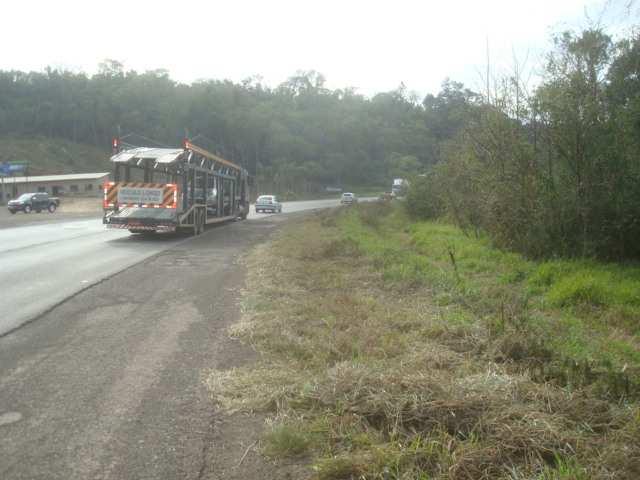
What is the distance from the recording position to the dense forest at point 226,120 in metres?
103

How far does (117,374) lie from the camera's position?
18.2 ft

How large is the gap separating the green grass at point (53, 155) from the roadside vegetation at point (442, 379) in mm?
93665

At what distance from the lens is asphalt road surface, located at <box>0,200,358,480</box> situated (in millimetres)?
3877

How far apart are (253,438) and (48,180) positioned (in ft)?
236

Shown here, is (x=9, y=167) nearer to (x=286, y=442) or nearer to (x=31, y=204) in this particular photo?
(x=31, y=204)

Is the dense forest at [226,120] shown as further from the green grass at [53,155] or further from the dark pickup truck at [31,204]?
the dark pickup truck at [31,204]

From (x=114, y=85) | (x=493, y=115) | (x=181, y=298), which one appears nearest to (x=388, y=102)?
(x=114, y=85)

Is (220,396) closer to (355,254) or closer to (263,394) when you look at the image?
(263,394)

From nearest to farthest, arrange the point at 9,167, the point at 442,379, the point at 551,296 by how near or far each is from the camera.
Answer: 1. the point at 442,379
2. the point at 551,296
3. the point at 9,167

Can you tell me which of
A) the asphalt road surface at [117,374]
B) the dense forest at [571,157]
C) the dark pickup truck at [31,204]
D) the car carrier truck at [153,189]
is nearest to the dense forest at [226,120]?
the dark pickup truck at [31,204]

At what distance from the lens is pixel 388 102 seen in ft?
390

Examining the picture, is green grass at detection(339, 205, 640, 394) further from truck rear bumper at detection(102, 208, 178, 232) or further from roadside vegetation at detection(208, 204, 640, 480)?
truck rear bumper at detection(102, 208, 178, 232)

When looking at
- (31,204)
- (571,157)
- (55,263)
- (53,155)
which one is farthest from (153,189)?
Result: (53,155)

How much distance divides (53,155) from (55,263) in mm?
100221
